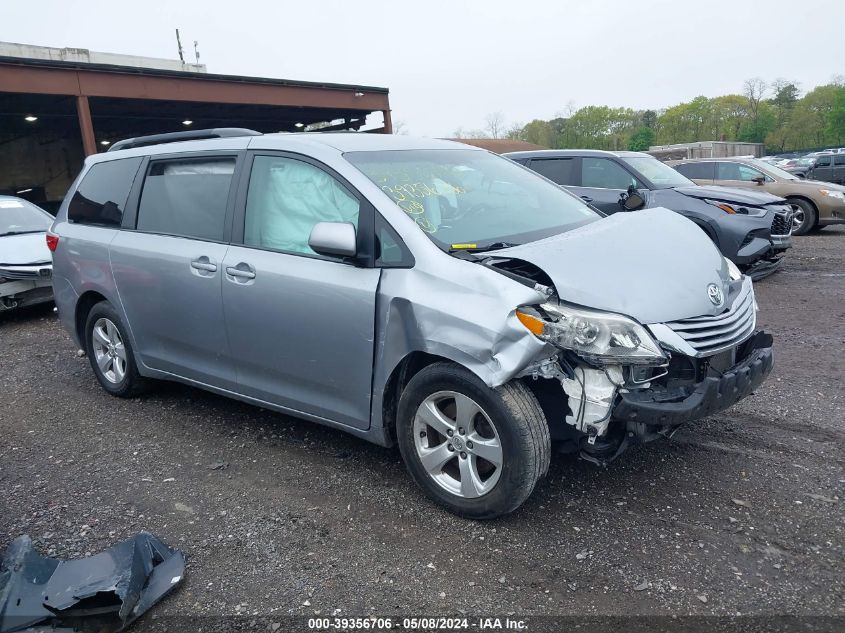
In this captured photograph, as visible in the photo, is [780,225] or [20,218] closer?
[780,225]

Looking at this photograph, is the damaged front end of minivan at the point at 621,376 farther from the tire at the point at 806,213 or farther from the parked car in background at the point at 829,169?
the parked car in background at the point at 829,169

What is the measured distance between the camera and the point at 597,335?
9.21 ft

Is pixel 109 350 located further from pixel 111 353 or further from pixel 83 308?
pixel 83 308

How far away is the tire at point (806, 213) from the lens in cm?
1214

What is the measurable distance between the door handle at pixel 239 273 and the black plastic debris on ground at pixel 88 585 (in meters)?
1.45

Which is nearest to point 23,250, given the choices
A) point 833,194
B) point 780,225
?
point 780,225

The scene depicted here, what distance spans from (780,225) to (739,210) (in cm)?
58

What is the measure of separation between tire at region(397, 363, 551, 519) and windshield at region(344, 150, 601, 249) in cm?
72

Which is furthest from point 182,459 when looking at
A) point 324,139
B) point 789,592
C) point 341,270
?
point 789,592

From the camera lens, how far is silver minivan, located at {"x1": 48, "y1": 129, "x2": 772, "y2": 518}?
286cm

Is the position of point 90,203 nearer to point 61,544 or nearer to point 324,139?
point 324,139

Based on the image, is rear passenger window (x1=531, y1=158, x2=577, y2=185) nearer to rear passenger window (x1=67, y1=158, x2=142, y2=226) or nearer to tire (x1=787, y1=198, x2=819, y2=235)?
tire (x1=787, y1=198, x2=819, y2=235)

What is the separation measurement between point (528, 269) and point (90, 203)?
3664 mm

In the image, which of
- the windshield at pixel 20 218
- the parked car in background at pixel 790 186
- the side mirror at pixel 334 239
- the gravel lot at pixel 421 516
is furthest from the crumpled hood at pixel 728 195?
the windshield at pixel 20 218
